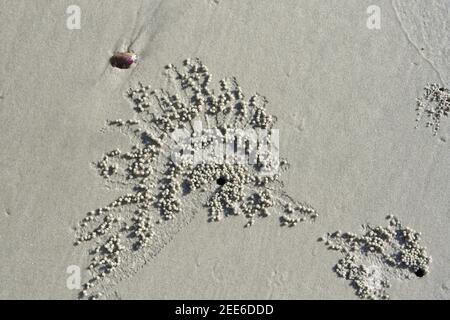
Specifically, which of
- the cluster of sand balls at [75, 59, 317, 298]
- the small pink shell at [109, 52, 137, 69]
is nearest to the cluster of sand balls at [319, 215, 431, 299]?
the cluster of sand balls at [75, 59, 317, 298]

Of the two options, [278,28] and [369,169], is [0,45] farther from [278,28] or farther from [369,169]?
[369,169]

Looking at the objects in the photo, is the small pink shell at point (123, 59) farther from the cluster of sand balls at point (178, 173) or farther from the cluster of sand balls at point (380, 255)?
the cluster of sand balls at point (380, 255)

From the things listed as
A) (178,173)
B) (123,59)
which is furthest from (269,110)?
(123,59)

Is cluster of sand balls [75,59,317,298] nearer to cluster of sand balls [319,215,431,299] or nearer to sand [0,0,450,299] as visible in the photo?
sand [0,0,450,299]

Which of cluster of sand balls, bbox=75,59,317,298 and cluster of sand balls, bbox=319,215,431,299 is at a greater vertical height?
cluster of sand balls, bbox=75,59,317,298

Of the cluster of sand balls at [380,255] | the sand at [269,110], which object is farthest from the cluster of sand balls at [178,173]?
the cluster of sand balls at [380,255]
